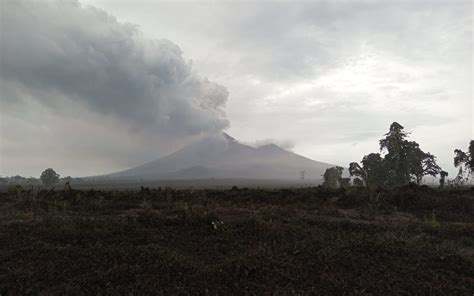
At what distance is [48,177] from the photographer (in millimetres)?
97188

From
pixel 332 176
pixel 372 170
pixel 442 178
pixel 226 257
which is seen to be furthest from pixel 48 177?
pixel 226 257

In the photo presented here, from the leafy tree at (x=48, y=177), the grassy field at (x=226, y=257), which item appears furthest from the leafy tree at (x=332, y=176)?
the leafy tree at (x=48, y=177)

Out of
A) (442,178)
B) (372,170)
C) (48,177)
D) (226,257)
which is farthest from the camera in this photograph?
(48,177)

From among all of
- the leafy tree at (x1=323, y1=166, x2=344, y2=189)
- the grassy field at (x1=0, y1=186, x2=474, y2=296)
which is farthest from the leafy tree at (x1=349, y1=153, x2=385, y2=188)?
the grassy field at (x1=0, y1=186, x2=474, y2=296)

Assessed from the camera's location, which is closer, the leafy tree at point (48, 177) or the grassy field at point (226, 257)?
the grassy field at point (226, 257)

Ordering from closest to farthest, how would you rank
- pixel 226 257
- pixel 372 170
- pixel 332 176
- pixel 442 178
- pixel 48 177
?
pixel 226 257, pixel 442 178, pixel 372 170, pixel 332 176, pixel 48 177

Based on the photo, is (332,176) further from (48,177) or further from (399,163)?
(48,177)

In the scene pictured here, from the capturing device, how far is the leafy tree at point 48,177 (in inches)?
3794

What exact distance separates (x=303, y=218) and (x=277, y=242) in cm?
341

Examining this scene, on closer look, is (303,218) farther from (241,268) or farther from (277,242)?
(241,268)

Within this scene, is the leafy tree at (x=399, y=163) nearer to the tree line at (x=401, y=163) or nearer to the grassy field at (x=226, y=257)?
the tree line at (x=401, y=163)

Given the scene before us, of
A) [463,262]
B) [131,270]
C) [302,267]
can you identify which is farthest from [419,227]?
[131,270]

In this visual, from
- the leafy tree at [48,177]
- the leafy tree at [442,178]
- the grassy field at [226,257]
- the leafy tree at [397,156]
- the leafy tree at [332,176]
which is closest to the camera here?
the grassy field at [226,257]

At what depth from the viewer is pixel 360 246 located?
778 centimetres
